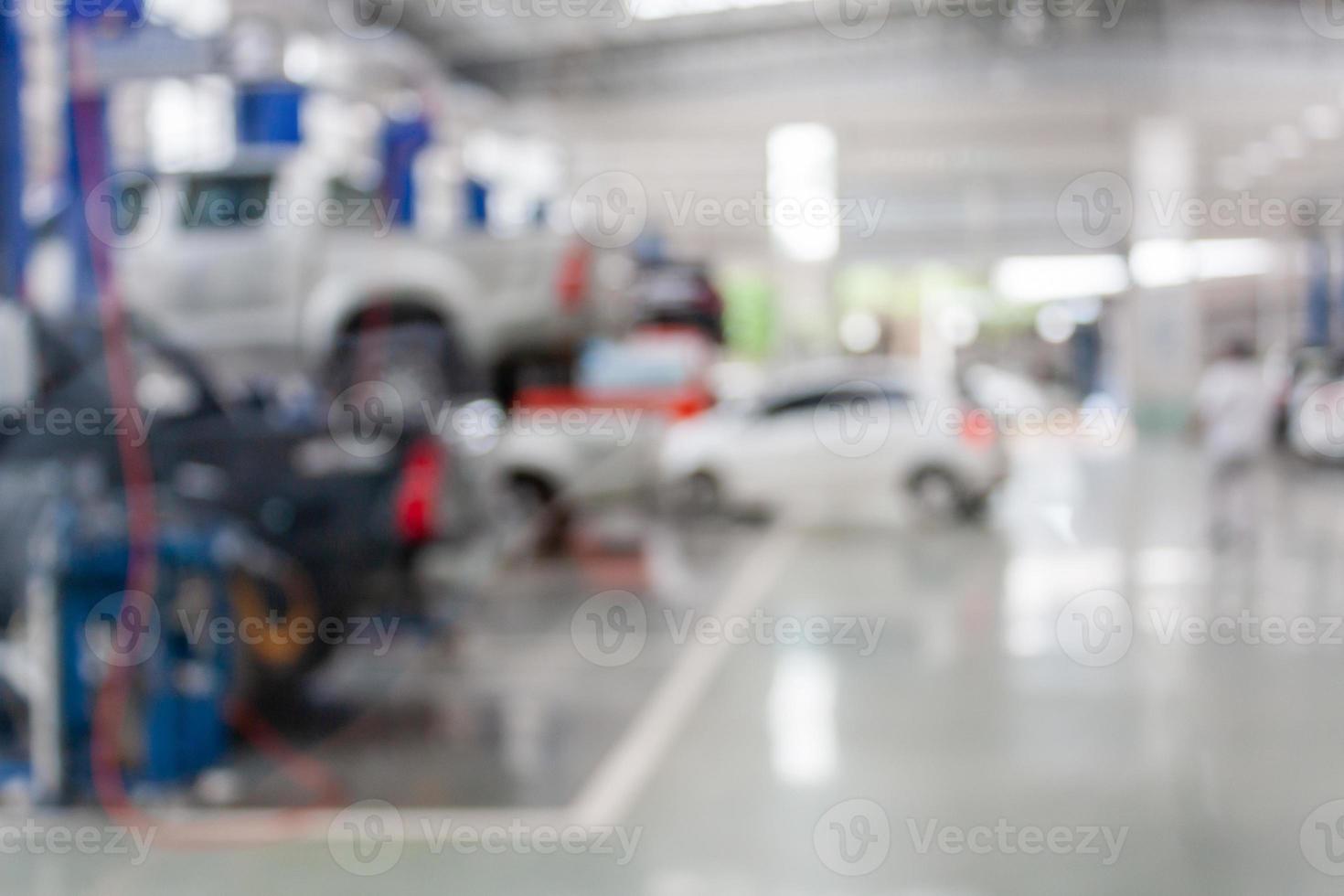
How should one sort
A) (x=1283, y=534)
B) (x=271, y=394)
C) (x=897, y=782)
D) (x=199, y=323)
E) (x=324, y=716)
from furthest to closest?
(x=1283, y=534) → (x=199, y=323) → (x=271, y=394) → (x=324, y=716) → (x=897, y=782)

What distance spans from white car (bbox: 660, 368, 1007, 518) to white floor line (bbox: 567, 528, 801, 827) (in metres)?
3.50

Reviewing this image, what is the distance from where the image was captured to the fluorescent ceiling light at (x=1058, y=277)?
14992 mm

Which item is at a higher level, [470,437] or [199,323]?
[199,323]

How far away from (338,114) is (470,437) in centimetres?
214

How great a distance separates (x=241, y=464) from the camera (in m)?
5.30

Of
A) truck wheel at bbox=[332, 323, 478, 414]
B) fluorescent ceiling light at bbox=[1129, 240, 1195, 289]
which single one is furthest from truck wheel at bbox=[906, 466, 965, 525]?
truck wheel at bbox=[332, 323, 478, 414]

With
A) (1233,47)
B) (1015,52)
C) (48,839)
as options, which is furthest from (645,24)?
(48,839)

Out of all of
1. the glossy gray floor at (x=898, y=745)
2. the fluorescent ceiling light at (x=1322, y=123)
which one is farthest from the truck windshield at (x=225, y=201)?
the fluorescent ceiling light at (x=1322, y=123)

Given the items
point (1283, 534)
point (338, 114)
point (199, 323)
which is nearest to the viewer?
point (199, 323)

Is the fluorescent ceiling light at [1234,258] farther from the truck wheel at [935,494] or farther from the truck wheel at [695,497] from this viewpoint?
the truck wheel at [695,497]

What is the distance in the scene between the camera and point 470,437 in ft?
25.2

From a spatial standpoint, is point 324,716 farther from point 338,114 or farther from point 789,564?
point 789,564

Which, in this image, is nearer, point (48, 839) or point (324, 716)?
point (48, 839)

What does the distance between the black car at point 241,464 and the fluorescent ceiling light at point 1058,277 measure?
10.3 metres
